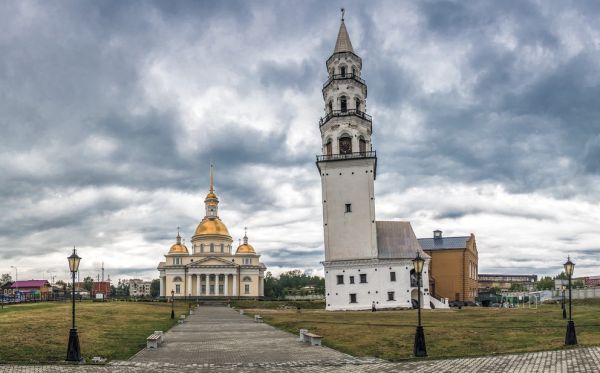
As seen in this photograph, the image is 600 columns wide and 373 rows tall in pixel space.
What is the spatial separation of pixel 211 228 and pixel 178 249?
306 inches

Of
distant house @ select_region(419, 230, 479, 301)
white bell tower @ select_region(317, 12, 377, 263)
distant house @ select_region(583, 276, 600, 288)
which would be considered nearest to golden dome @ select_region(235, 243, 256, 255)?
distant house @ select_region(419, 230, 479, 301)

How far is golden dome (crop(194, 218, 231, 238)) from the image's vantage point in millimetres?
106562

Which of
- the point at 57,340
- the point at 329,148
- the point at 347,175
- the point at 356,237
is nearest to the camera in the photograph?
the point at 57,340

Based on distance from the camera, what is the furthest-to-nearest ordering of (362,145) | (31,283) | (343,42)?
1. (31,283)
2. (343,42)
3. (362,145)

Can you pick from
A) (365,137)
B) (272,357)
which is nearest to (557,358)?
(272,357)

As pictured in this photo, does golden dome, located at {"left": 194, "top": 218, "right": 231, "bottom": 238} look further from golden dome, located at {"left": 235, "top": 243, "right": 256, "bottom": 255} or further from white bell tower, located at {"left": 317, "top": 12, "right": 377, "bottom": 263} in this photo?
white bell tower, located at {"left": 317, "top": 12, "right": 377, "bottom": 263}

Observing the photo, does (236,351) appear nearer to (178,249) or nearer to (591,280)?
(178,249)

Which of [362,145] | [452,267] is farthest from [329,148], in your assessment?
[452,267]

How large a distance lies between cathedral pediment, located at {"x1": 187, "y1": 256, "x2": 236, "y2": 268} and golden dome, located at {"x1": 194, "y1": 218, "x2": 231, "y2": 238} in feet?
20.3

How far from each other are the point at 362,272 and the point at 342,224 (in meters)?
5.08

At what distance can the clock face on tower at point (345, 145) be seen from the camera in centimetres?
5456

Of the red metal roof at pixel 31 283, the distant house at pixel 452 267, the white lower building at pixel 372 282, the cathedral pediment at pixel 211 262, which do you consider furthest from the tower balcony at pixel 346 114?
the red metal roof at pixel 31 283

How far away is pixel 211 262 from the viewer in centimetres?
10194

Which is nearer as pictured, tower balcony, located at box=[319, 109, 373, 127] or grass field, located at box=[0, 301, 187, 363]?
grass field, located at box=[0, 301, 187, 363]
